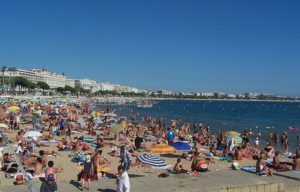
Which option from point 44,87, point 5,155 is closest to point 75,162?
point 5,155

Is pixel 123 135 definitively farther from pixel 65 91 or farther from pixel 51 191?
pixel 65 91

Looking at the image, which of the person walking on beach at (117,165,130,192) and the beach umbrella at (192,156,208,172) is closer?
the person walking on beach at (117,165,130,192)

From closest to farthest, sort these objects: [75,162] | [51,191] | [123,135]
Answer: [51,191]
[75,162]
[123,135]

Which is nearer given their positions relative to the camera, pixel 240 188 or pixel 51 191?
pixel 51 191

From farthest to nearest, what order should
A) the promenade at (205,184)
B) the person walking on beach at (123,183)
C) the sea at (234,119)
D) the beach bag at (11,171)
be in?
the sea at (234,119)
the beach bag at (11,171)
the promenade at (205,184)
the person walking on beach at (123,183)

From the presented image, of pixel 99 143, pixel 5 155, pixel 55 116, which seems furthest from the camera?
pixel 55 116

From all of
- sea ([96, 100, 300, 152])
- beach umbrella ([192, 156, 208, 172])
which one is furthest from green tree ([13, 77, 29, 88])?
beach umbrella ([192, 156, 208, 172])

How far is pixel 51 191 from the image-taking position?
839 cm

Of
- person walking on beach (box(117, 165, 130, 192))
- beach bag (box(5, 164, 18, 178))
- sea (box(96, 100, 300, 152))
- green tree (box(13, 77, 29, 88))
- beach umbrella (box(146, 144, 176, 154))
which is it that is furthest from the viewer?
green tree (box(13, 77, 29, 88))

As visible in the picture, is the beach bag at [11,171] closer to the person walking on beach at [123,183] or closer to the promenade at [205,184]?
the promenade at [205,184]

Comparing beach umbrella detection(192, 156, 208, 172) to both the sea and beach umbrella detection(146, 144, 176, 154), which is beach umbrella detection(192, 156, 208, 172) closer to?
beach umbrella detection(146, 144, 176, 154)

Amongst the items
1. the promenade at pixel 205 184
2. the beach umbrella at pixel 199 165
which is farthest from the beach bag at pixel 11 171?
the beach umbrella at pixel 199 165

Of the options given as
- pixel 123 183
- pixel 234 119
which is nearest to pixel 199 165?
pixel 123 183

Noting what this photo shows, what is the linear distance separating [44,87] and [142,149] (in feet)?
403
